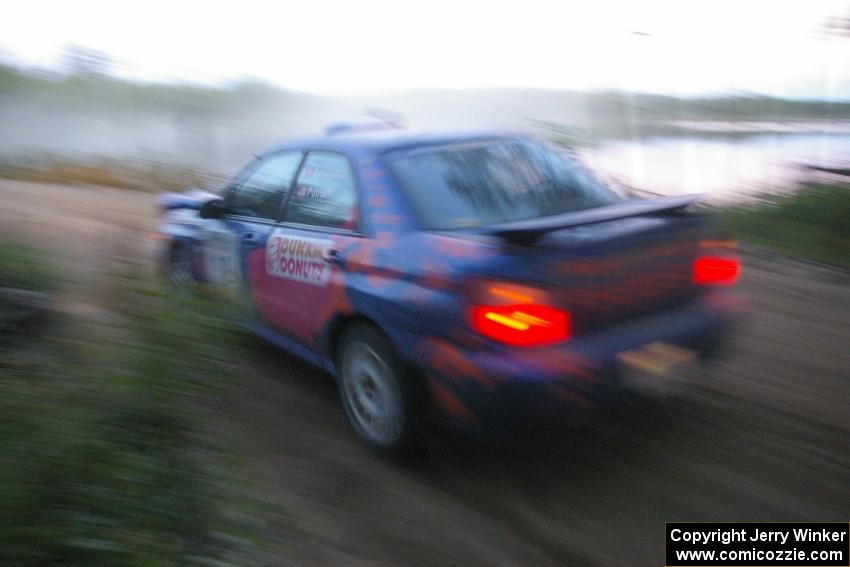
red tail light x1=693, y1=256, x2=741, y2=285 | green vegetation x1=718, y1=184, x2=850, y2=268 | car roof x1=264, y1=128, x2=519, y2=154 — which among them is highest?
car roof x1=264, y1=128, x2=519, y2=154

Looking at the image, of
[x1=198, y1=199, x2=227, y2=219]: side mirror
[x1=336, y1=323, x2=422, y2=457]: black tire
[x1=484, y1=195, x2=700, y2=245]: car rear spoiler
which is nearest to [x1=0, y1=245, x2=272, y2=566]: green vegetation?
[x1=336, y1=323, x2=422, y2=457]: black tire

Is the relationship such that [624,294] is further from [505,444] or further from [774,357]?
[774,357]

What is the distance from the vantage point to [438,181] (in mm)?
4246

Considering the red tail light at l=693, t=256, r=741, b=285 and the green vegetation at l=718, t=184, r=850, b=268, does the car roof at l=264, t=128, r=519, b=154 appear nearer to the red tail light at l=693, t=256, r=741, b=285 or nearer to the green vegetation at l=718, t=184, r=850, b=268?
the red tail light at l=693, t=256, r=741, b=285

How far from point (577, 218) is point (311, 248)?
150cm

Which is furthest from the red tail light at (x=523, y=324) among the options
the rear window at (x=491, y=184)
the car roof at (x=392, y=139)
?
the car roof at (x=392, y=139)

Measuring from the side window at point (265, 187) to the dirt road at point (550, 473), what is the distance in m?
1.09

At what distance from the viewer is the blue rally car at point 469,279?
11.4ft

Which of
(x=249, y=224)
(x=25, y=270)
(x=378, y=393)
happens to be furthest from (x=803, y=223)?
(x=25, y=270)

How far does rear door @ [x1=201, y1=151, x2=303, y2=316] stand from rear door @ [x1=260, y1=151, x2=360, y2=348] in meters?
0.11

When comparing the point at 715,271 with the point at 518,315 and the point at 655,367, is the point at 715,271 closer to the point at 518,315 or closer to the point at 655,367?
the point at 655,367

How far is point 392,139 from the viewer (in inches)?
181

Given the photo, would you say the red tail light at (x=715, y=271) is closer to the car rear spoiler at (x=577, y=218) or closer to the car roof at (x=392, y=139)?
the car rear spoiler at (x=577, y=218)

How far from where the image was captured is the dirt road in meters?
3.36
